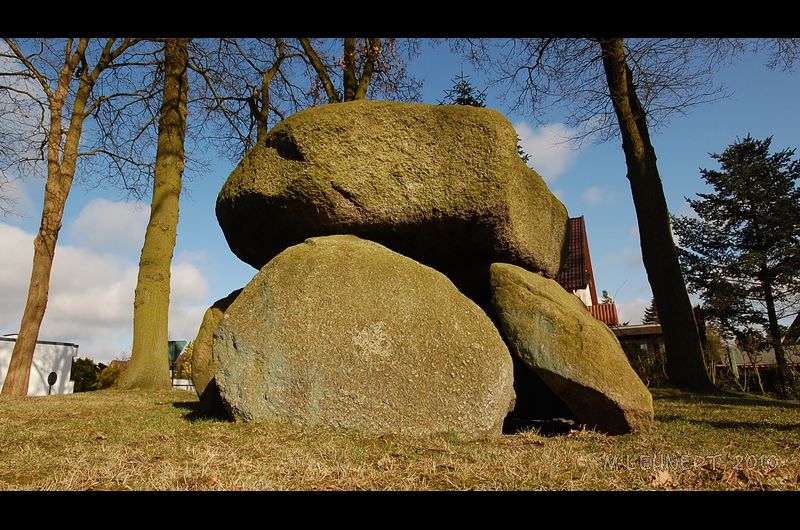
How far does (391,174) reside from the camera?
6.35 metres

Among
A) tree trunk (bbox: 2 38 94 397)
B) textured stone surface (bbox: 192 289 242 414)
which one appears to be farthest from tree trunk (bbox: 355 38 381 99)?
textured stone surface (bbox: 192 289 242 414)

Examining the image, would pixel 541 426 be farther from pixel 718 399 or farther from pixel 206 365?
pixel 206 365

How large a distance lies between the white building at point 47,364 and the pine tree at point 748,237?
22796mm

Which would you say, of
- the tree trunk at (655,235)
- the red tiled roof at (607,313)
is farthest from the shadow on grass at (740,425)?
the red tiled roof at (607,313)

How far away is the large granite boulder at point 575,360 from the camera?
5.29 m

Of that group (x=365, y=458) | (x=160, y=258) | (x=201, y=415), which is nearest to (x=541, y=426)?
(x=365, y=458)

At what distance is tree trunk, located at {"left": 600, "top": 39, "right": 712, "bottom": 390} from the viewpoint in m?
10.2

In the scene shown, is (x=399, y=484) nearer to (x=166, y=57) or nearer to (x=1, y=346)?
(x=166, y=57)

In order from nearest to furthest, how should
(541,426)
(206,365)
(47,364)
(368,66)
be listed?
(541,426)
(206,365)
(368,66)
(47,364)

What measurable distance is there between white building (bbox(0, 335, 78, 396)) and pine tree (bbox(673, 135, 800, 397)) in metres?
22.8


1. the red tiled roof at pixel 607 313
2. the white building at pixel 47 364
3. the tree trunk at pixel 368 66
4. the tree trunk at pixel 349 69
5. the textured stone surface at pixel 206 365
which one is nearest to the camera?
the textured stone surface at pixel 206 365

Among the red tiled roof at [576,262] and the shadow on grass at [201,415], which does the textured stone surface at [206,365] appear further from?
the red tiled roof at [576,262]

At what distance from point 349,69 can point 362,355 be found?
10.9 metres
